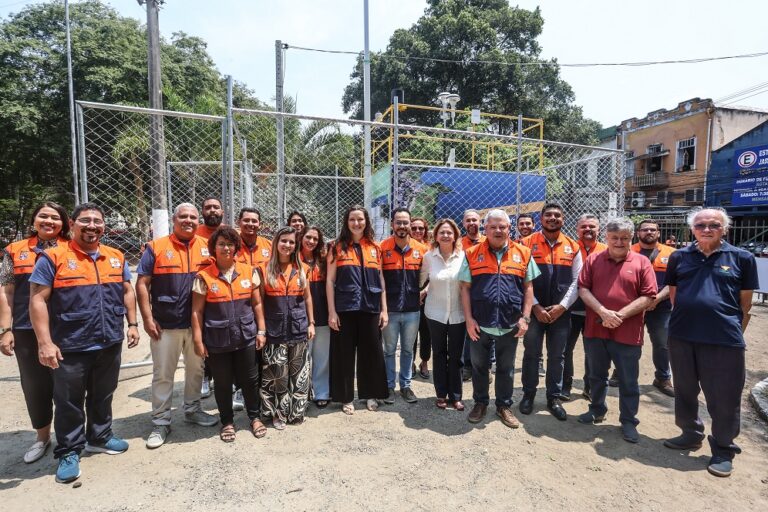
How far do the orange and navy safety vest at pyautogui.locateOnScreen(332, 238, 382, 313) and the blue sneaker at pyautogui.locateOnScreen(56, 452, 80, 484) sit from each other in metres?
2.19

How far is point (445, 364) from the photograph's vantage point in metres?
4.21

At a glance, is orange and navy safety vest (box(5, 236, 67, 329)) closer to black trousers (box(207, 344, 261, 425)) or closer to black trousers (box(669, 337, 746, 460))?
black trousers (box(207, 344, 261, 425))

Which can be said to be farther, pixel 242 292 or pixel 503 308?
pixel 503 308

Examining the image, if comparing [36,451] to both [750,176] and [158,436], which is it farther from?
[750,176]

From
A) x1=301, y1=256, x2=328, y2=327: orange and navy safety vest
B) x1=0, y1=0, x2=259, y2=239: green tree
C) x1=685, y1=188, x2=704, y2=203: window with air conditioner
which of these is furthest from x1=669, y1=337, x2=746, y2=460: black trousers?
x1=685, y1=188, x2=704, y2=203: window with air conditioner

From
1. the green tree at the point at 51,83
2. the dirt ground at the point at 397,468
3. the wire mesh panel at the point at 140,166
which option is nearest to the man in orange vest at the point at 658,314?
the dirt ground at the point at 397,468

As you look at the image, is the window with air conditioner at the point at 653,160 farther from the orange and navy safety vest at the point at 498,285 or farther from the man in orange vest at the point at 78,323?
the man in orange vest at the point at 78,323

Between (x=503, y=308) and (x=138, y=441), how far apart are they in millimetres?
3211

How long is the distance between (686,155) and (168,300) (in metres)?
28.8

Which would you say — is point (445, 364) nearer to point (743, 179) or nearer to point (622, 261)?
point (622, 261)

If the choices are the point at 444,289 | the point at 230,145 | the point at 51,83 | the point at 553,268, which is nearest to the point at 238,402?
the point at 444,289

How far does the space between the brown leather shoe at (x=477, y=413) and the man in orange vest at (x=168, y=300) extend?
2422 millimetres

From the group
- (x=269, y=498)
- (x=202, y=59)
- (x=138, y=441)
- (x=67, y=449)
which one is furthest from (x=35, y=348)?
(x=202, y=59)

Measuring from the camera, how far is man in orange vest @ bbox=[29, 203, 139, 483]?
9.68ft
